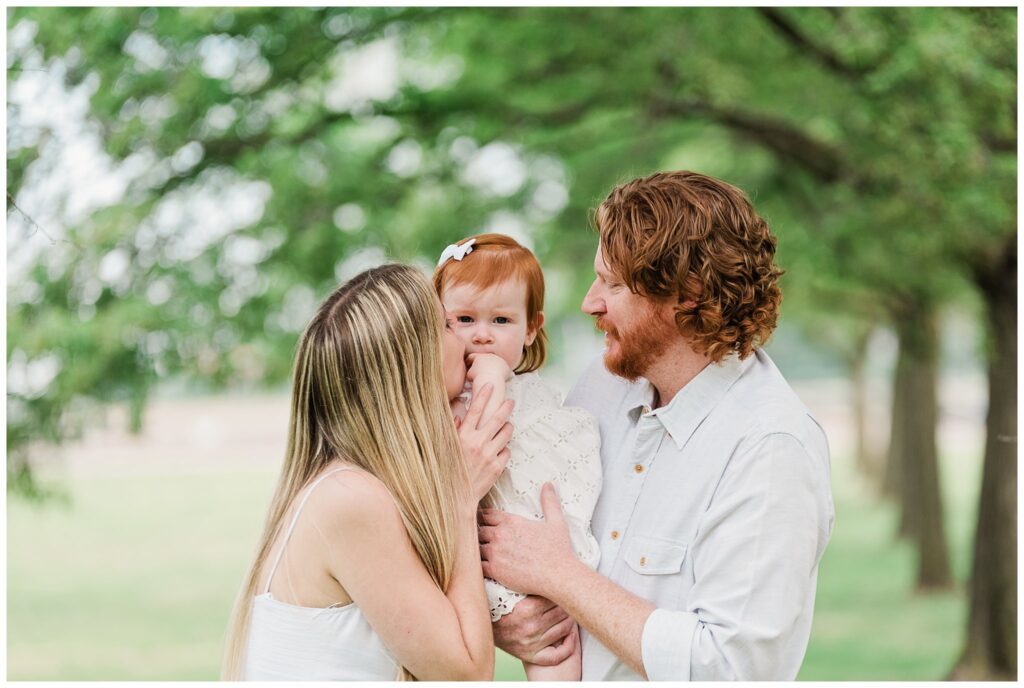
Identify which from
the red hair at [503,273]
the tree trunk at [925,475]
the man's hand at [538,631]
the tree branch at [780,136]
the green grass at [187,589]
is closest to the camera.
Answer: the man's hand at [538,631]

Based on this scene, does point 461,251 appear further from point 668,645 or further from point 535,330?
point 668,645

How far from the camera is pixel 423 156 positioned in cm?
873

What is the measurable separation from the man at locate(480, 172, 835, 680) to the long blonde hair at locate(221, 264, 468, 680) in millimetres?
297

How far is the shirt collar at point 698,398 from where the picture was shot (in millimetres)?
2730

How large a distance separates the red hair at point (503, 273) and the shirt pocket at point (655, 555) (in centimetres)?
68

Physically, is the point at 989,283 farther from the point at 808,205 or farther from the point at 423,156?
the point at 423,156

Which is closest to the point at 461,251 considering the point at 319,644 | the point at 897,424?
the point at 319,644

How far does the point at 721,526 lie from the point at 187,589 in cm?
1969

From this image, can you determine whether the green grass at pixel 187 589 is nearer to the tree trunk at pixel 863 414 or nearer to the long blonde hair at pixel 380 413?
the tree trunk at pixel 863 414

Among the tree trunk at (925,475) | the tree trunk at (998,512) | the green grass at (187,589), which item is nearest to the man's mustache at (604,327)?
the green grass at (187,589)

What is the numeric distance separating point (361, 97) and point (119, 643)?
34.9 feet

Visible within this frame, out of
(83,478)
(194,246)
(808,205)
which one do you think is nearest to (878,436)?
(808,205)

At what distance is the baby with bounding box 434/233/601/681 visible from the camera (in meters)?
2.81

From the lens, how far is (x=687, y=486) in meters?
2.66
